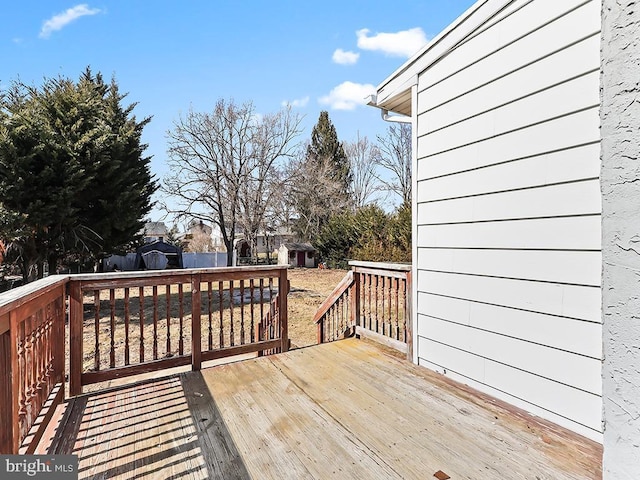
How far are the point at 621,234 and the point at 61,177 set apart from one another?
1040 cm

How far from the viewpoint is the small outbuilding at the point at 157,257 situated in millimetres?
17906

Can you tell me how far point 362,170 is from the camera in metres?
24.4

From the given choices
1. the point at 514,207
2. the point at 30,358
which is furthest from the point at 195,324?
the point at 514,207

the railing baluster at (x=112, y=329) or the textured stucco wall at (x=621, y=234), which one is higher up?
the textured stucco wall at (x=621, y=234)

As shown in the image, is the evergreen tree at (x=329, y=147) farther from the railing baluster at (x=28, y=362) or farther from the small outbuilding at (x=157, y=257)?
the railing baluster at (x=28, y=362)

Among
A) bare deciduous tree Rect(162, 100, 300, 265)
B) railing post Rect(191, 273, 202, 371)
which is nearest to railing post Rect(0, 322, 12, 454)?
railing post Rect(191, 273, 202, 371)

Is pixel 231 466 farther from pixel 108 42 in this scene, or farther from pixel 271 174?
pixel 271 174

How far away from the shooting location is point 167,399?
8.36 feet

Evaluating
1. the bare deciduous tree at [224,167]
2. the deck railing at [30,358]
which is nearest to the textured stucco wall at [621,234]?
the deck railing at [30,358]

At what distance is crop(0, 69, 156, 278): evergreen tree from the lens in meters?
7.70

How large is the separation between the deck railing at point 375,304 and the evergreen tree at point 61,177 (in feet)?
24.8

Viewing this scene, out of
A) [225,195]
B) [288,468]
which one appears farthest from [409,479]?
[225,195]

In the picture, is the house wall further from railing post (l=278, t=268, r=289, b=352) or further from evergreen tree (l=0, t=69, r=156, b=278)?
evergreen tree (l=0, t=69, r=156, b=278)

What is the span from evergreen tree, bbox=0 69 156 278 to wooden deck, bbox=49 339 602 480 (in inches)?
292
